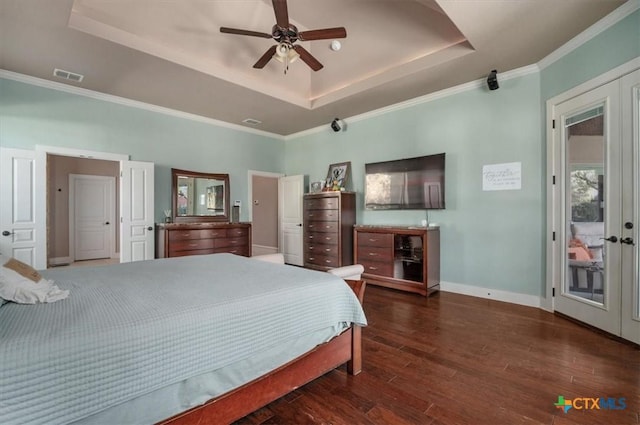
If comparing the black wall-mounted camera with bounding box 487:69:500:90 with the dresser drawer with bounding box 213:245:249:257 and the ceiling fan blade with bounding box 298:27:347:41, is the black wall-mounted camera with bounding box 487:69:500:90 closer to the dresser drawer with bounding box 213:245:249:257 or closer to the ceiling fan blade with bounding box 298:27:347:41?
the ceiling fan blade with bounding box 298:27:347:41

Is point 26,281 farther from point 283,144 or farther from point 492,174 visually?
point 283,144

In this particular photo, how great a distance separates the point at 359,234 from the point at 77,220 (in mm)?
6776

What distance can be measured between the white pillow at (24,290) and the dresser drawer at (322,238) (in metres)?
3.88

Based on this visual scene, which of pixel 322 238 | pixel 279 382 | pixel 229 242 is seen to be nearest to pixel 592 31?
pixel 279 382

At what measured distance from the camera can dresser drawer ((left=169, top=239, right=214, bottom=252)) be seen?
4.61 metres

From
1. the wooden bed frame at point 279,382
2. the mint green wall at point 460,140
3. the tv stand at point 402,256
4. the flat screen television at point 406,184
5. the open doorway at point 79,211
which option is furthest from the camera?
the open doorway at point 79,211

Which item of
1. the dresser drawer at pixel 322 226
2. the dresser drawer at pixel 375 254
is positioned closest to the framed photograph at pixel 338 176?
the dresser drawer at pixel 322 226

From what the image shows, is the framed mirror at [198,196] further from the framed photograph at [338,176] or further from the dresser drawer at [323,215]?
the framed photograph at [338,176]

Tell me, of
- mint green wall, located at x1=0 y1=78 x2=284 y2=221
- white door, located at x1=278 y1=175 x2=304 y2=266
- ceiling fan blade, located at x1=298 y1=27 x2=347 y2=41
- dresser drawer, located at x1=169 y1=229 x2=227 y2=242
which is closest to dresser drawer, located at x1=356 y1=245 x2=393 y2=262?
white door, located at x1=278 y1=175 x2=304 y2=266

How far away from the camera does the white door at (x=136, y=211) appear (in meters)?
4.35

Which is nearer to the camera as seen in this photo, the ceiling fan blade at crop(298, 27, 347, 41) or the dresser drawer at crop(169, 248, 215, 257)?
the ceiling fan blade at crop(298, 27, 347, 41)

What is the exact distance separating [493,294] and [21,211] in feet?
19.9

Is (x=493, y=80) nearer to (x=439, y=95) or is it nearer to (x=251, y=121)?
(x=439, y=95)

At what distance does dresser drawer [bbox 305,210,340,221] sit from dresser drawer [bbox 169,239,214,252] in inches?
70.6
